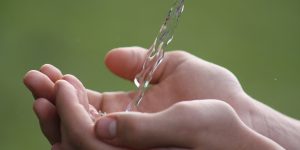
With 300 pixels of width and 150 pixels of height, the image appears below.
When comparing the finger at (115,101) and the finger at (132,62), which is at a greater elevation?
the finger at (132,62)

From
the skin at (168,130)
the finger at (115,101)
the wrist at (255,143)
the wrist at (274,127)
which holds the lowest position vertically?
the wrist at (274,127)

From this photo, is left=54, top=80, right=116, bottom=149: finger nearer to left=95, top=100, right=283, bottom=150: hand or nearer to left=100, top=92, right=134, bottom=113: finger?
left=95, top=100, right=283, bottom=150: hand

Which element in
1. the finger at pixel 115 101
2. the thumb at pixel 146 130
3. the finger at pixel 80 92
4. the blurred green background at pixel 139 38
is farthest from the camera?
the blurred green background at pixel 139 38

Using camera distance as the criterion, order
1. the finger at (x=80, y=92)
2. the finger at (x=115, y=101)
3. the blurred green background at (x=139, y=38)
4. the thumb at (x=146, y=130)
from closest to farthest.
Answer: the thumb at (x=146, y=130)
the finger at (x=80, y=92)
the finger at (x=115, y=101)
the blurred green background at (x=139, y=38)

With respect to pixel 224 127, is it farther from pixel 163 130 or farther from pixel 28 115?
pixel 28 115

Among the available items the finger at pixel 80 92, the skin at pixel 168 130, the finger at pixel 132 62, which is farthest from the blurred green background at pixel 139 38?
the skin at pixel 168 130

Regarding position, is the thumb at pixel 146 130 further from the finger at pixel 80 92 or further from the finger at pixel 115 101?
the finger at pixel 115 101
